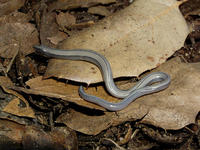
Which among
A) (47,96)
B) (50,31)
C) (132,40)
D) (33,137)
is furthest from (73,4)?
(33,137)

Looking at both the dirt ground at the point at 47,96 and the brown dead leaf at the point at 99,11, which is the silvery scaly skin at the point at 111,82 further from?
the brown dead leaf at the point at 99,11

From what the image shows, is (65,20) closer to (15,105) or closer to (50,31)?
(50,31)

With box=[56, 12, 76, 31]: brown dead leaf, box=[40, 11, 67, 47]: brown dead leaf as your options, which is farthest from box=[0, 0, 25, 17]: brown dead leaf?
box=[56, 12, 76, 31]: brown dead leaf

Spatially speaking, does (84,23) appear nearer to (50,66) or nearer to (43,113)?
(50,66)

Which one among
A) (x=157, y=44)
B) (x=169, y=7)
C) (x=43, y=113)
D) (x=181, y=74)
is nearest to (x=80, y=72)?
(x=43, y=113)

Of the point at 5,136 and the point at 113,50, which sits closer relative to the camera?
the point at 5,136

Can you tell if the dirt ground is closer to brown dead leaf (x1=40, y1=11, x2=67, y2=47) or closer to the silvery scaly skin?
brown dead leaf (x1=40, y1=11, x2=67, y2=47)
